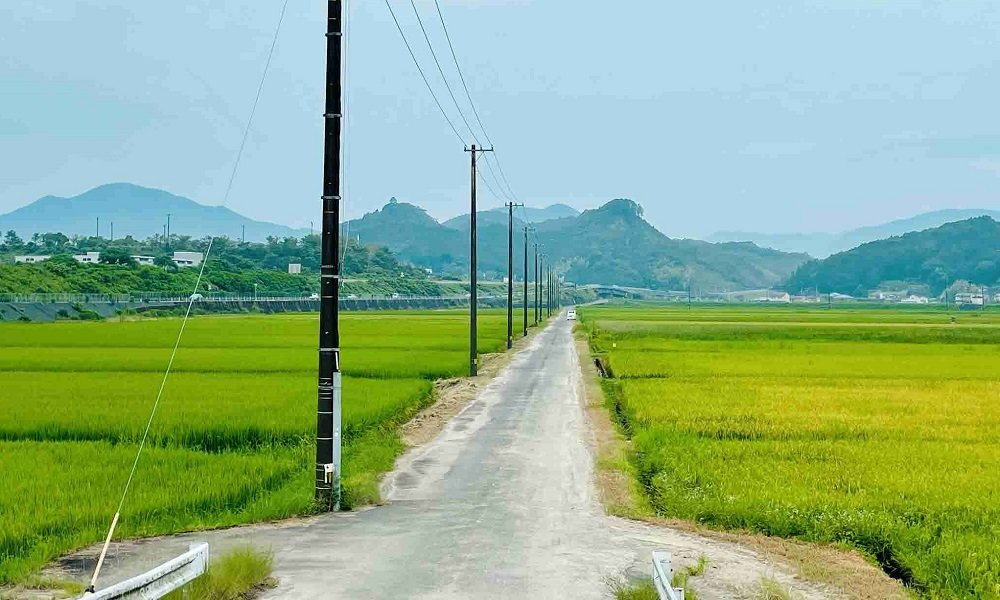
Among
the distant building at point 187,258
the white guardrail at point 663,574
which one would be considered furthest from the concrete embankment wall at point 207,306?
the white guardrail at point 663,574

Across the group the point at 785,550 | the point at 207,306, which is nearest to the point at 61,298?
the point at 207,306

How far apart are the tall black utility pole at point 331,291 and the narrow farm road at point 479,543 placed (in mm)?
859

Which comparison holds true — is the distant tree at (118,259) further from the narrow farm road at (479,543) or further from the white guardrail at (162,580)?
the white guardrail at (162,580)

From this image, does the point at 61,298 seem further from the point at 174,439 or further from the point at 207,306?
the point at 174,439

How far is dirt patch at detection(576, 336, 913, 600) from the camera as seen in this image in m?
9.52

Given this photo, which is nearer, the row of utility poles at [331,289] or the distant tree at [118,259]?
the row of utility poles at [331,289]

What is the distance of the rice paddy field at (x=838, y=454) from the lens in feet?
36.3

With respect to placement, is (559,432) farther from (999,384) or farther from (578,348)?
(578,348)

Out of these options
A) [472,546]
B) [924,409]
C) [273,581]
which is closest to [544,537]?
[472,546]

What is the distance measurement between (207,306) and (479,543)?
9592 centimetres

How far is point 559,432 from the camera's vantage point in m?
21.5

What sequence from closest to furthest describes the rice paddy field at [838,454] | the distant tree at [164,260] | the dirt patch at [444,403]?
the rice paddy field at [838,454] < the dirt patch at [444,403] < the distant tree at [164,260]

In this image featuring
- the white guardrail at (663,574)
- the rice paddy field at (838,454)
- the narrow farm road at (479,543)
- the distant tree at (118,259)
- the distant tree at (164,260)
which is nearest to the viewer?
the white guardrail at (663,574)

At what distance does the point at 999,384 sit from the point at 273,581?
1106 inches
